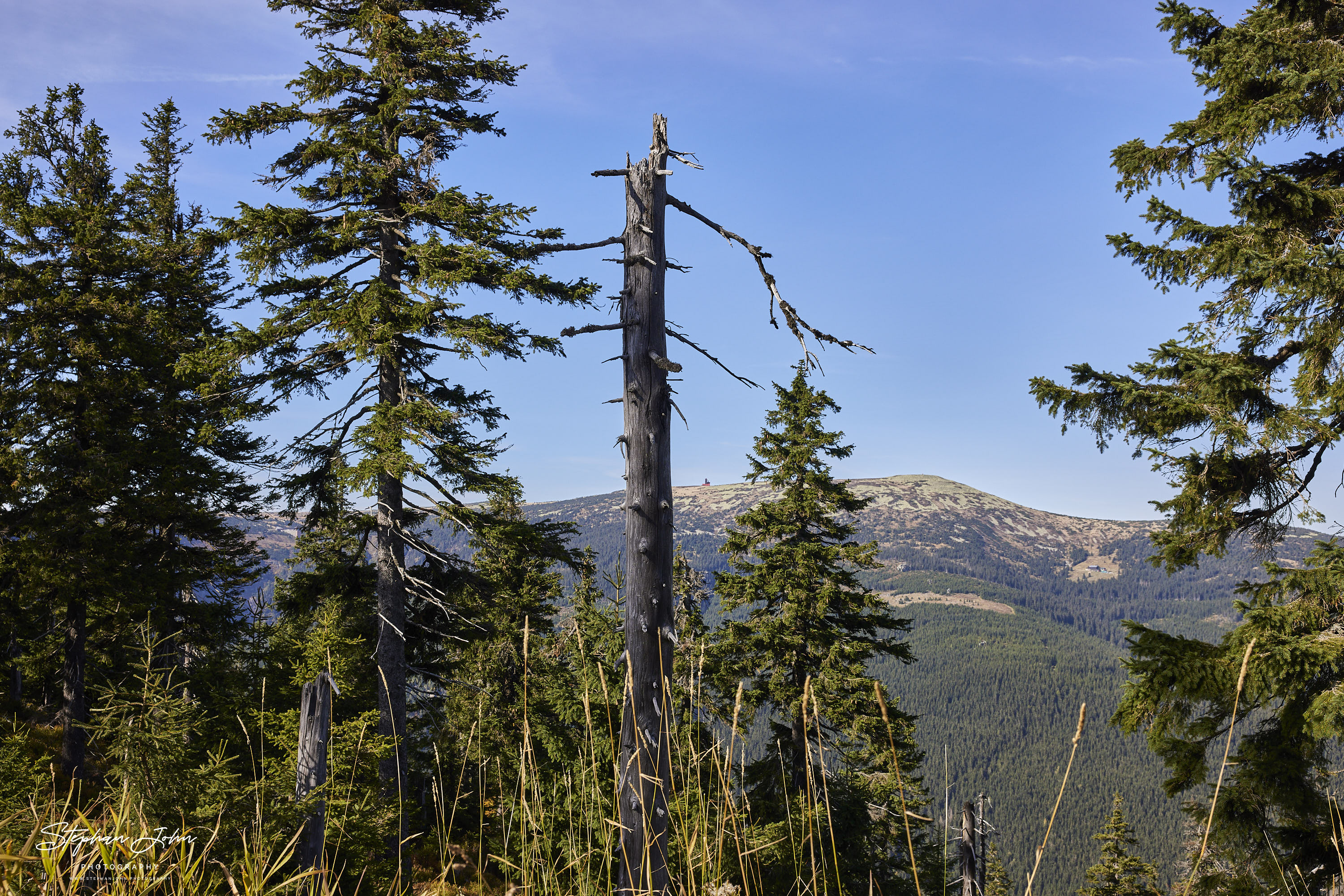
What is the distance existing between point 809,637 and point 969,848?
502cm

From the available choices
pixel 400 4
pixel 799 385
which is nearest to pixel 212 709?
pixel 400 4

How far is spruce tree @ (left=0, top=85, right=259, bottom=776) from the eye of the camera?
12727 mm

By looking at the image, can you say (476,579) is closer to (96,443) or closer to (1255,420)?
(96,443)

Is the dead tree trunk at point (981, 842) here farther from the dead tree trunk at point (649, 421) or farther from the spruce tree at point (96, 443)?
the spruce tree at point (96, 443)

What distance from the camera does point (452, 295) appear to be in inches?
431

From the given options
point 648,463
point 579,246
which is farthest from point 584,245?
point 648,463

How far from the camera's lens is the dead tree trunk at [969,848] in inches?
482

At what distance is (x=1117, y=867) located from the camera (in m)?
24.2

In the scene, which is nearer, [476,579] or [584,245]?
[584,245]

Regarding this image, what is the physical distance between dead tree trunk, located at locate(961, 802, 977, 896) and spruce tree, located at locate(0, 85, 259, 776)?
14477 mm

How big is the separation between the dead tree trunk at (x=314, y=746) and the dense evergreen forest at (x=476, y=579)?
0.04 m

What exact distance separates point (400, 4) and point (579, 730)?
13646 millimetres

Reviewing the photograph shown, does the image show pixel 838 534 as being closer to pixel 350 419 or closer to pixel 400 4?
pixel 350 419

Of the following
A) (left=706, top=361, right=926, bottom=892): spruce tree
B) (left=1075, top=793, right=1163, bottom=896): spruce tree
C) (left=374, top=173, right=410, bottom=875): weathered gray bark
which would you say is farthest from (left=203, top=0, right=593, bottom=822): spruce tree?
(left=1075, top=793, right=1163, bottom=896): spruce tree
